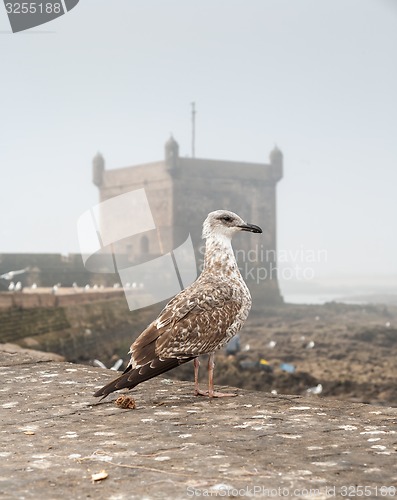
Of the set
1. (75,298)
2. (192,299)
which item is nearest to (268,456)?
(192,299)

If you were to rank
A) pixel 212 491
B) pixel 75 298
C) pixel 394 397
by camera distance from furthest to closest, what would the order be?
1. pixel 75 298
2. pixel 394 397
3. pixel 212 491

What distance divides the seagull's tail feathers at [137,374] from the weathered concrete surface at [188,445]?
0.15 meters

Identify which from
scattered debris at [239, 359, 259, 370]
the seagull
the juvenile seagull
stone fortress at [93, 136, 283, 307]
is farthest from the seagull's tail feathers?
stone fortress at [93, 136, 283, 307]

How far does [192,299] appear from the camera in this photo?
4.75 meters

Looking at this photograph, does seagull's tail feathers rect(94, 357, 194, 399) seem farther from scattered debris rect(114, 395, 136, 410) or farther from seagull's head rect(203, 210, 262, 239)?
seagull's head rect(203, 210, 262, 239)

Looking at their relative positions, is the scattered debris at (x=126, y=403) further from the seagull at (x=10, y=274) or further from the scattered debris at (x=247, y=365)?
the seagull at (x=10, y=274)

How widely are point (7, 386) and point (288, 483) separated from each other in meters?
3.15

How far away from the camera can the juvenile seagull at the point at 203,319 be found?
14.9ft

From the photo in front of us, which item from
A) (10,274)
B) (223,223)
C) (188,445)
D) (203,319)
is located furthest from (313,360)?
(188,445)

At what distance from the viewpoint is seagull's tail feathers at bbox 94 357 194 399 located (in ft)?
14.3

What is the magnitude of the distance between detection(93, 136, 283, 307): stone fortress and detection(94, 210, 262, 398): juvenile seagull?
174 feet

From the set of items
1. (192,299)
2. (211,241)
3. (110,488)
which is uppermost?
(211,241)

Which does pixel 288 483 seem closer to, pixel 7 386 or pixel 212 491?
pixel 212 491

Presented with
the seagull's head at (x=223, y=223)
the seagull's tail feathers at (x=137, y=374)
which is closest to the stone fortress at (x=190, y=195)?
the seagull's head at (x=223, y=223)
